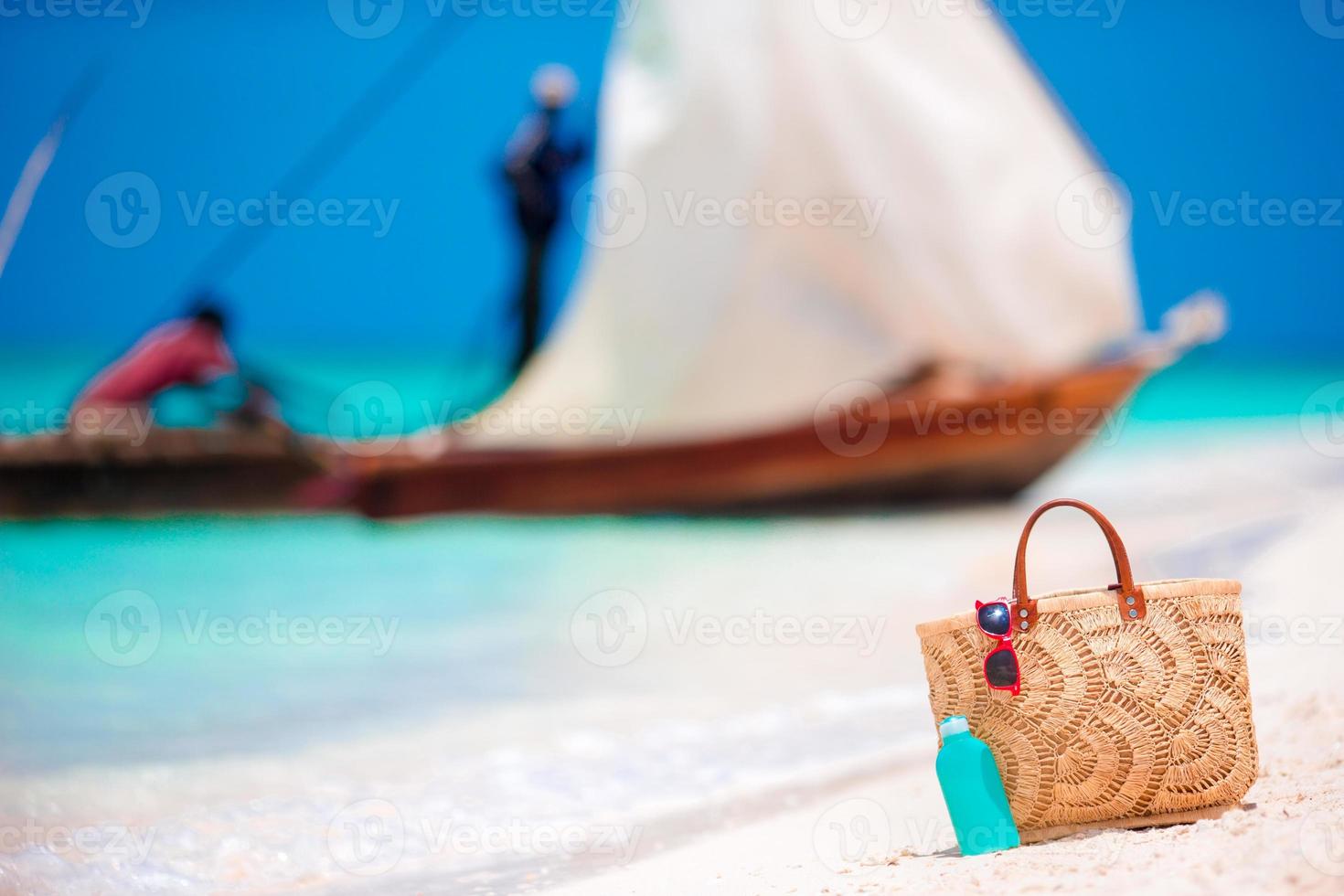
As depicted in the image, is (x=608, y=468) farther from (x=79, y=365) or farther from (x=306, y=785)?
(x=79, y=365)

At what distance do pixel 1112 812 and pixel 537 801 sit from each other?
3.98 ft

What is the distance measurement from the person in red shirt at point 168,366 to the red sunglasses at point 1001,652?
5546mm

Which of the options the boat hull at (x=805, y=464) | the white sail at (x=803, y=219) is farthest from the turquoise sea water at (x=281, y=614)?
the white sail at (x=803, y=219)

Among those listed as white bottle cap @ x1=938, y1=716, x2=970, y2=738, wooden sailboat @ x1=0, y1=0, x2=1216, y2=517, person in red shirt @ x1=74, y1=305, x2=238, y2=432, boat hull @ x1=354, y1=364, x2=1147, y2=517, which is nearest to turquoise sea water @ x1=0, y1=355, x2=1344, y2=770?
boat hull @ x1=354, y1=364, x2=1147, y2=517

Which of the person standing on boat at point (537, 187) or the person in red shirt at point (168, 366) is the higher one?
the person standing on boat at point (537, 187)

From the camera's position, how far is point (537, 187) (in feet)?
22.7

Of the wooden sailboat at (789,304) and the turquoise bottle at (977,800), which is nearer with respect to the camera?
the turquoise bottle at (977,800)

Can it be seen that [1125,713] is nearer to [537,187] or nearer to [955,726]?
[955,726]

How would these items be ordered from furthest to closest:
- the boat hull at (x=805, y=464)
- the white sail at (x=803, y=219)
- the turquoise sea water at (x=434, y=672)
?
the boat hull at (x=805, y=464)
the white sail at (x=803, y=219)
the turquoise sea water at (x=434, y=672)

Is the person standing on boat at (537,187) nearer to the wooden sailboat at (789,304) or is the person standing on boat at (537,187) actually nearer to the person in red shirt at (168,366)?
the wooden sailboat at (789,304)

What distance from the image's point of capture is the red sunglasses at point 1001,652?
1636mm

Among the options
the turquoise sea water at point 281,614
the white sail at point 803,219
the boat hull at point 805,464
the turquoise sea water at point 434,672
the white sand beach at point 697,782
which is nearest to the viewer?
the white sand beach at point 697,782

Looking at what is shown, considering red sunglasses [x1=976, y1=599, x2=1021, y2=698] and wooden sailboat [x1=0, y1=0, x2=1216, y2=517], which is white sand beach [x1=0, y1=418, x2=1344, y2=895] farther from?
wooden sailboat [x1=0, y1=0, x2=1216, y2=517]

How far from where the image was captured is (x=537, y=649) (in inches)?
162
